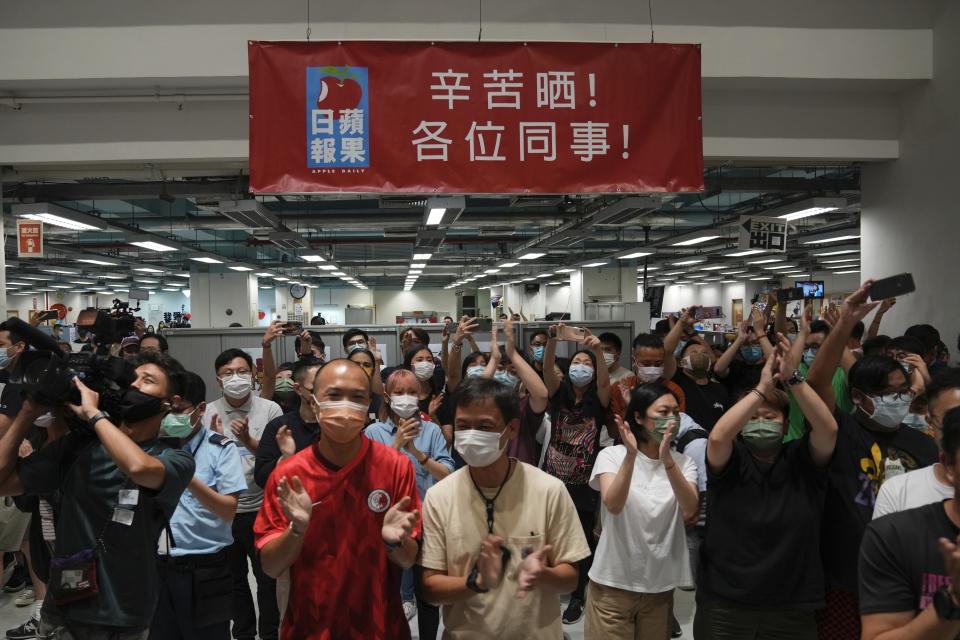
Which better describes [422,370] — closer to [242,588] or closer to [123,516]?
[242,588]

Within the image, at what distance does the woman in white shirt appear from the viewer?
2629mm

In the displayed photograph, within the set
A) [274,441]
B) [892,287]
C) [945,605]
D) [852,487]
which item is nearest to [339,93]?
[274,441]

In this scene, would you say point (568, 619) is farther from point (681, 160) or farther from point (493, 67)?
point (493, 67)

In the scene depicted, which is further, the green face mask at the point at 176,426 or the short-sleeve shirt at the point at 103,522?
the green face mask at the point at 176,426

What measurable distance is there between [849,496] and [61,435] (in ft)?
10.3

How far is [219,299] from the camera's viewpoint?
19.9m

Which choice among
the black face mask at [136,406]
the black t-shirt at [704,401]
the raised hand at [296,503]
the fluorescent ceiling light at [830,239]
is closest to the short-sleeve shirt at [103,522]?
the black face mask at [136,406]

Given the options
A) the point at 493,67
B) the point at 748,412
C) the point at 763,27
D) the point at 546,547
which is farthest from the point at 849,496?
the point at 763,27

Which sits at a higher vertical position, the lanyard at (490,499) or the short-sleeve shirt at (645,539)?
the lanyard at (490,499)

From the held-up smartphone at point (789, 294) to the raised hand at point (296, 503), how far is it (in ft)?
13.0

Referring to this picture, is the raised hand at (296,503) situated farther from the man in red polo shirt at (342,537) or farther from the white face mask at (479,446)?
the white face mask at (479,446)

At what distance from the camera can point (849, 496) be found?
99.5 inches

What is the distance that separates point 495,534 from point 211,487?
4.64 feet

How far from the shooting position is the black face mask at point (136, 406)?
219 centimetres
